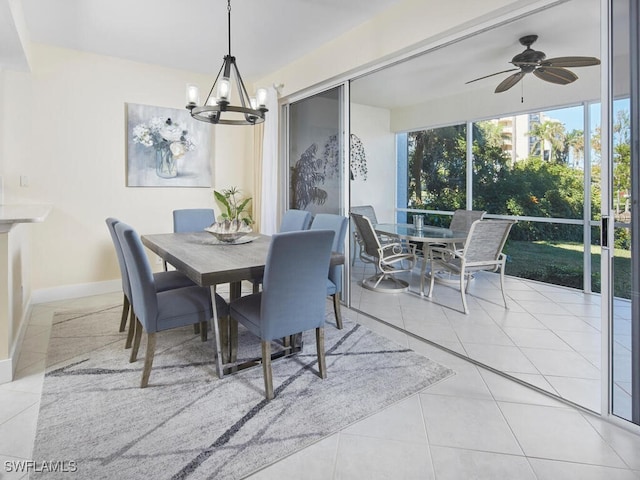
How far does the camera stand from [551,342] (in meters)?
2.90

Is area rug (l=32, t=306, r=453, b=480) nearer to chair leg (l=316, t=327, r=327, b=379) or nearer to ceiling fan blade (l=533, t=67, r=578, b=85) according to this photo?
chair leg (l=316, t=327, r=327, b=379)

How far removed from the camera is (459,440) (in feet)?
5.83

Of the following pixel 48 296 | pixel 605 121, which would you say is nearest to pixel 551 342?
pixel 605 121

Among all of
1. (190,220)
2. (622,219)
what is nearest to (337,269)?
(190,220)

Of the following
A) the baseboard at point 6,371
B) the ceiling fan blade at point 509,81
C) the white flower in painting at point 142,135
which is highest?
the ceiling fan blade at point 509,81

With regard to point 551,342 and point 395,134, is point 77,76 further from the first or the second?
point 551,342

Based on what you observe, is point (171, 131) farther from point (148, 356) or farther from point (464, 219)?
point (464, 219)

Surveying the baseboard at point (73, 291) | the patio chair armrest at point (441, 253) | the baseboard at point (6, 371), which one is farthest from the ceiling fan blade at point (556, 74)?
the baseboard at point (73, 291)

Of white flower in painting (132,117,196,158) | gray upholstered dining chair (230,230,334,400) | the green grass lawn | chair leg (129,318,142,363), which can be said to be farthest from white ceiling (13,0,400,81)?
the green grass lawn

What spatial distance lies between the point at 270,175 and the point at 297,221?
4.69 feet

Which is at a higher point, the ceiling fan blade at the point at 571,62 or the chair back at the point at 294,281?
the ceiling fan blade at the point at 571,62

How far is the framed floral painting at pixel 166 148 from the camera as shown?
14.5ft

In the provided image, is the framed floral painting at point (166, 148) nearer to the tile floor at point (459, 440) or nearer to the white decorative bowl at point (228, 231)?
the white decorative bowl at point (228, 231)

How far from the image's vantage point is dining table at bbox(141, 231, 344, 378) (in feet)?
6.89
